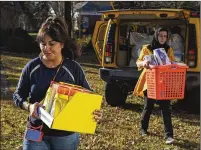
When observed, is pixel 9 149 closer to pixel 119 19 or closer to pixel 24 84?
pixel 24 84

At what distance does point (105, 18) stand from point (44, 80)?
5447mm

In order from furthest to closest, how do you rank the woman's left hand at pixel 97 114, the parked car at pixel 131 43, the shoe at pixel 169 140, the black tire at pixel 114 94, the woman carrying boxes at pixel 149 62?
the black tire at pixel 114 94
the parked car at pixel 131 43
the shoe at pixel 169 140
the woman carrying boxes at pixel 149 62
the woman's left hand at pixel 97 114

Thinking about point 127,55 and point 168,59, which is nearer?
point 168,59

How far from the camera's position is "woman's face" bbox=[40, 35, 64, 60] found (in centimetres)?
310

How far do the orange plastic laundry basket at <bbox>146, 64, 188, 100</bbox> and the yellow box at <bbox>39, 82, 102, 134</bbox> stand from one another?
9.10 feet

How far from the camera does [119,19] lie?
334 inches

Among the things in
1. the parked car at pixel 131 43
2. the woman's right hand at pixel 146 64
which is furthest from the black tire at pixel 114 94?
the woman's right hand at pixel 146 64

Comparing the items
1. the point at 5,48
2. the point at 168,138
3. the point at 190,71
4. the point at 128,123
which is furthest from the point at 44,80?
the point at 5,48

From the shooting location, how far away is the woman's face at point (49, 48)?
122 inches

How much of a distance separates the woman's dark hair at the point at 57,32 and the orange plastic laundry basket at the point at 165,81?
258 cm

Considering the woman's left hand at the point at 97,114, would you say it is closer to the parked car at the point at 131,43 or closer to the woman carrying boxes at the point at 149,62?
the woman carrying boxes at the point at 149,62

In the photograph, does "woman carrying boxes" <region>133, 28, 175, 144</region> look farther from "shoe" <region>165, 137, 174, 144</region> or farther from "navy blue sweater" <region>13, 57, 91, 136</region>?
"navy blue sweater" <region>13, 57, 91, 136</region>

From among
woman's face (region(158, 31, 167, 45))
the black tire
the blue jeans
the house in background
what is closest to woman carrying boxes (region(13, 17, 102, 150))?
the blue jeans

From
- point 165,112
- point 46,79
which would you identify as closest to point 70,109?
point 46,79
